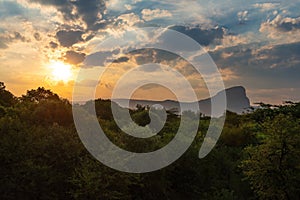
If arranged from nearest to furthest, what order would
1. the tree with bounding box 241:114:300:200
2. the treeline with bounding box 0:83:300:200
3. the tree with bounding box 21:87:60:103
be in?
1. the tree with bounding box 241:114:300:200
2. the treeline with bounding box 0:83:300:200
3. the tree with bounding box 21:87:60:103

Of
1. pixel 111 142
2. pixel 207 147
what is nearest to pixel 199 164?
pixel 207 147

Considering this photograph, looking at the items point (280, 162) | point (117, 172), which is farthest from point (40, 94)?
point (280, 162)

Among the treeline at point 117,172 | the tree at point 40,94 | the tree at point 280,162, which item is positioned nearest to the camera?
the tree at point 280,162

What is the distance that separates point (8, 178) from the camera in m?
32.9

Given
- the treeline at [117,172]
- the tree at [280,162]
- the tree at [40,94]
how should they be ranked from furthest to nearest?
the tree at [40,94] < the treeline at [117,172] < the tree at [280,162]

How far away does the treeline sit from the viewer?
100 feet

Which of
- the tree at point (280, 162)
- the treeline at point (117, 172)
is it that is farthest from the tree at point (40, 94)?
the tree at point (280, 162)

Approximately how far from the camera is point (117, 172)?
32656 mm

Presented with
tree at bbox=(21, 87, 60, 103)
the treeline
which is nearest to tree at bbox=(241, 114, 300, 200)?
the treeline

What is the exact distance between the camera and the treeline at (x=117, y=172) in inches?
1204

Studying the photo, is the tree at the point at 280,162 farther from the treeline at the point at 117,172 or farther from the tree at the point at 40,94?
the tree at the point at 40,94

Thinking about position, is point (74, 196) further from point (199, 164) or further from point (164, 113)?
point (164, 113)

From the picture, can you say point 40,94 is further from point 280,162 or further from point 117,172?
point 280,162

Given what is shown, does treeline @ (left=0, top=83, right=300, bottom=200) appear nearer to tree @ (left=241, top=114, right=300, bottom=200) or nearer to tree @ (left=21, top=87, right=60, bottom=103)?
tree @ (left=241, top=114, right=300, bottom=200)
